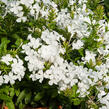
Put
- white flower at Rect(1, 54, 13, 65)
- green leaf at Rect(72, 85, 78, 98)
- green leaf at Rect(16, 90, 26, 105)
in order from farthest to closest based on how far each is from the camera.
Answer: green leaf at Rect(16, 90, 26, 105) < green leaf at Rect(72, 85, 78, 98) < white flower at Rect(1, 54, 13, 65)

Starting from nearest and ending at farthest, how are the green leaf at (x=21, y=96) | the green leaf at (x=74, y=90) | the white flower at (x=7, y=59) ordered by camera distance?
the white flower at (x=7, y=59), the green leaf at (x=74, y=90), the green leaf at (x=21, y=96)

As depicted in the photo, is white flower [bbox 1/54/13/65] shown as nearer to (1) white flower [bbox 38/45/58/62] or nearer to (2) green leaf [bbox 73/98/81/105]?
(1) white flower [bbox 38/45/58/62]

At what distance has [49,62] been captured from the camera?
4.93 feet

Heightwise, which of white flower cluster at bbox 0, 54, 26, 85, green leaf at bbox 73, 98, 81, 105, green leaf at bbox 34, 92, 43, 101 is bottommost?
green leaf at bbox 73, 98, 81, 105

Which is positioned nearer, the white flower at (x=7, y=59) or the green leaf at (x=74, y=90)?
the white flower at (x=7, y=59)

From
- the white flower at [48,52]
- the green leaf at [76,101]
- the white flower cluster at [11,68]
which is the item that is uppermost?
the white flower at [48,52]

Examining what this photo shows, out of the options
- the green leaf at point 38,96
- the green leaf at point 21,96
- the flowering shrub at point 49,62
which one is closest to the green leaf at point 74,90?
the flowering shrub at point 49,62

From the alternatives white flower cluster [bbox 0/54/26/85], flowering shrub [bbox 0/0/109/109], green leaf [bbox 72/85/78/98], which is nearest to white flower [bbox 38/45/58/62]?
flowering shrub [bbox 0/0/109/109]

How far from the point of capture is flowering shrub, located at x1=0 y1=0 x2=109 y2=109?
148cm

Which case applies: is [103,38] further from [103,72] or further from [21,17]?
[21,17]

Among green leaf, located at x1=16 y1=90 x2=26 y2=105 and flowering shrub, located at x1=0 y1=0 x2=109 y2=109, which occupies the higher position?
flowering shrub, located at x1=0 y1=0 x2=109 y2=109

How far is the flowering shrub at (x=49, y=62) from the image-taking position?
4.86 ft

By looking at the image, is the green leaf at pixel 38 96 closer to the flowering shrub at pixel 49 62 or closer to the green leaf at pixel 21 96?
the flowering shrub at pixel 49 62

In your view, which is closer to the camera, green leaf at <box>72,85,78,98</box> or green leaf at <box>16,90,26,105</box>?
green leaf at <box>72,85,78,98</box>
